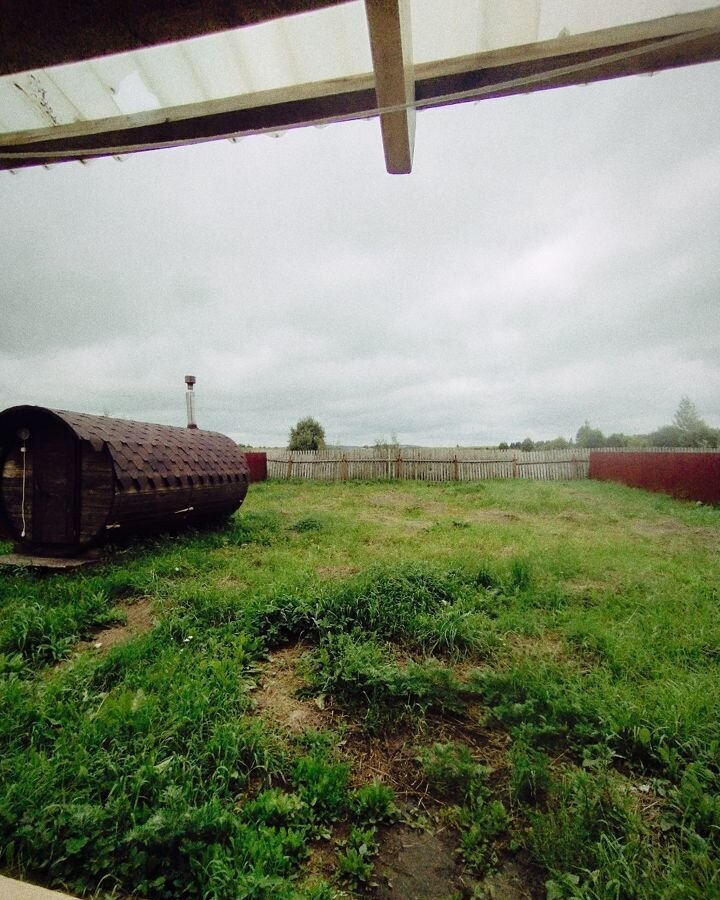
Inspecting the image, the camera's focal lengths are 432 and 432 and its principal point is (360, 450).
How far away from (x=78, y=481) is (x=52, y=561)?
3.00 ft

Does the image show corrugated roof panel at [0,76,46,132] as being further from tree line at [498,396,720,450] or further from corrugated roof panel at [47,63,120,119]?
tree line at [498,396,720,450]

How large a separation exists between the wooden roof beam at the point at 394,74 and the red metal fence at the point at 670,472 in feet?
39.8

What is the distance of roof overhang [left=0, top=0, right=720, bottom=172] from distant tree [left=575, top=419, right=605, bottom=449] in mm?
30199

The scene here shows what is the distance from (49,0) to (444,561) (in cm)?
491

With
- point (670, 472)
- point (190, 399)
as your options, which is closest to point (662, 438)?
point (670, 472)

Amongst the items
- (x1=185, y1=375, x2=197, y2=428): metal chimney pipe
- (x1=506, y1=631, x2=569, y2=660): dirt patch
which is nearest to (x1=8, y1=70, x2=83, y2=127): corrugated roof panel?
(x1=506, y1=631, x2=569, y2=660): dirt patch

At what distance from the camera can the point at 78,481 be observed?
4.94 metres

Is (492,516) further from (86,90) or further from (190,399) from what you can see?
(86,90)

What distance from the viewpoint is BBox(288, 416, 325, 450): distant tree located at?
64.4ft

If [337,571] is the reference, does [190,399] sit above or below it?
above

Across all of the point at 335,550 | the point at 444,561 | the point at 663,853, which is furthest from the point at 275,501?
the point at 663,853

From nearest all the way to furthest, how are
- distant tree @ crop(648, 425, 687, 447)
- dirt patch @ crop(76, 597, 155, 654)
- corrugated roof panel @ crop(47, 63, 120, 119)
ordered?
corrugated roof panel @ crop(47, 63, 120, 119), dirt patch @ crop(76, 597, 155, 654), distant tree @ crop(648, 425, 687, 447)

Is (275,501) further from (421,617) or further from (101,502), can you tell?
(421,617)

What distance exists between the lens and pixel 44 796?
180 cm
